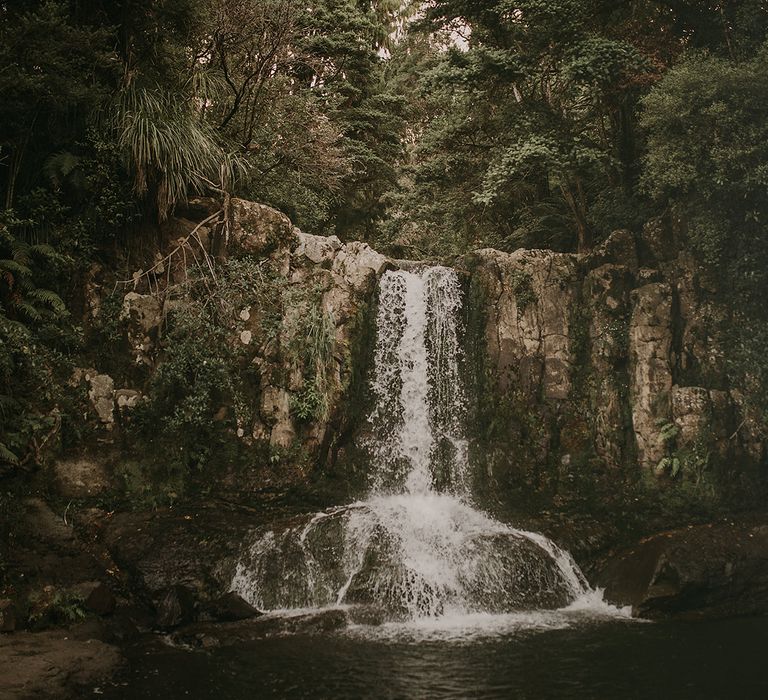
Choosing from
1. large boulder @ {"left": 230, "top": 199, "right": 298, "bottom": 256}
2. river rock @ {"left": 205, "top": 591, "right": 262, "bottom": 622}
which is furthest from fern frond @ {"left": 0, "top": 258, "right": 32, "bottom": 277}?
river rock @ {"left": 205, "top": 591, "right": 262, "bottom": 622}

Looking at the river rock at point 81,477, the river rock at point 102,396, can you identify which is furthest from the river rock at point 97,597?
the river rock at point 102,396

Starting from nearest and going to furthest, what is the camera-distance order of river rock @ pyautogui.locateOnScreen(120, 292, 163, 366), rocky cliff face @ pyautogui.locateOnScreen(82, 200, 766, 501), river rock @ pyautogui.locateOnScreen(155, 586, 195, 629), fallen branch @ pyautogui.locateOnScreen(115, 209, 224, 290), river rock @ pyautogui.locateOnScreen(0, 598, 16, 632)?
river rock @ pyautogui.locateOnScreen(0, 598, 16, 632) < river rock @ pyautogui.locateOnScreen(155, 586, 195, 629) < river rock @ pyautogui.locateOnScreen(120, 292, 163, 366) < fallen branch @ pyautogui.locateOnScreen(115, 209, 224, 290) < rocky cliff face @ pyautogui.locateOnScreen(82, 200, 766, 501)

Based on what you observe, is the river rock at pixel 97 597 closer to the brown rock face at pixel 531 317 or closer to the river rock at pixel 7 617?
the river rock at pixel 7 617

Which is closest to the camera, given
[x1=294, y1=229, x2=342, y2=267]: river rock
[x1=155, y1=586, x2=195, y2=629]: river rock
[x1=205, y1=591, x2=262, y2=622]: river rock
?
[x1=155, y1=586, x2=195, y2=629]: river rock

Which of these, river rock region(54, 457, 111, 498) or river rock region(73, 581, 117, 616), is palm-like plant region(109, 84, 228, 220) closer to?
river rock region(54, 457, 111, 498)

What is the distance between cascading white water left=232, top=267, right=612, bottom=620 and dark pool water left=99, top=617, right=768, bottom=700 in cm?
101

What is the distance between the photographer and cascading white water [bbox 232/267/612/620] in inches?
381

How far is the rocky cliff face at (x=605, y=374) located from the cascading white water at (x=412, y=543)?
1.01m

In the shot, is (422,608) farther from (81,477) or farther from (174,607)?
(81,477)

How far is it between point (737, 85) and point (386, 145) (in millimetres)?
10473

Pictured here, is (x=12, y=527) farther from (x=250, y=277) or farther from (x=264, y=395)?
(x=250, y=277)

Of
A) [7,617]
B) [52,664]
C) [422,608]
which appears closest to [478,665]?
[422,608]

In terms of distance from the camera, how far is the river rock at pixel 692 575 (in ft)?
31.1

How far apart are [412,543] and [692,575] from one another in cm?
425
